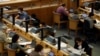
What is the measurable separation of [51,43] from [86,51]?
101 cm

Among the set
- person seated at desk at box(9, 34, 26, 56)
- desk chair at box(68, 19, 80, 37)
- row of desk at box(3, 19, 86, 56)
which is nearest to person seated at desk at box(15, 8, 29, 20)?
row of desk at box(3, 19, 86, 56)

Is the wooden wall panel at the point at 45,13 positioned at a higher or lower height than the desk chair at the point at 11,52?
higher

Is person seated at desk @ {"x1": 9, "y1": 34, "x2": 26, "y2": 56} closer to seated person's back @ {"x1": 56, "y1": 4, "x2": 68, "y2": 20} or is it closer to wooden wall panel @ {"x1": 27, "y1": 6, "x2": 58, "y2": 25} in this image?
wooden wall panel @ {"x1": 27, "y1": 6, "x2": 58, "y2": 25}

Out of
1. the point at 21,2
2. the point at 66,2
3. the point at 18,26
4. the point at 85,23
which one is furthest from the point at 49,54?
the point at 66,2

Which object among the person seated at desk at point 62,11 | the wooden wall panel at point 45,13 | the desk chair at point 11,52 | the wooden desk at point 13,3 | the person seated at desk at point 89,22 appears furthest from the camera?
the wooden wall panel at point 45,13

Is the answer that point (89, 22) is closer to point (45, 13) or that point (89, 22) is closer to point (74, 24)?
point (74, 24)

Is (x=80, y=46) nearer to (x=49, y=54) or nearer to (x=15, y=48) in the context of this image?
(x=49, y=54)

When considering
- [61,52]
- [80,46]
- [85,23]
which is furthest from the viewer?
[85,23]

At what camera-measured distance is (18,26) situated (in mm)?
9836

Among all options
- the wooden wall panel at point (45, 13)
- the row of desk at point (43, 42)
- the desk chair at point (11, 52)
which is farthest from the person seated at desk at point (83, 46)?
the wooden wall panel at point (45, 13)

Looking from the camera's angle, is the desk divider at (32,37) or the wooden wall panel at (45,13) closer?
the desk divider at (32,37)

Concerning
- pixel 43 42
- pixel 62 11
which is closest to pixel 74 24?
pixel 62 11

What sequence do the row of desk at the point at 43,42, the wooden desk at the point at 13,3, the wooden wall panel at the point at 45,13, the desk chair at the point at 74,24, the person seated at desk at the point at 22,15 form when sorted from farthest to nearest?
the wooden wall panel at the point at 45,13, the wooden desk at the point at 13,3, the desk chair at the point at 74,24, the person seated at desk at the point at 22,15, the row of desk at the point at 43,42

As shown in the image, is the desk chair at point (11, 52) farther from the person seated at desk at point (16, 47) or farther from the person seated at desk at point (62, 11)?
the person seated at desk at point (62, 11)
